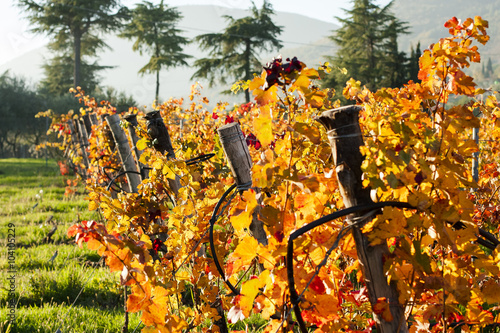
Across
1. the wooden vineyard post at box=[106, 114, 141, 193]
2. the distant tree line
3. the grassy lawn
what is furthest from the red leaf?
the distant tree line

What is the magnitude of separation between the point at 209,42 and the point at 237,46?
211 cm

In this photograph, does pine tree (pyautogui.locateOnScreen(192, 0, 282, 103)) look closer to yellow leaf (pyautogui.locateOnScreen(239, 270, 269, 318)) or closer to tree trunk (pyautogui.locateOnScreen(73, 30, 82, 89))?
tree trunk (pyautogui.locateOnScreen(73, 30, 82, 89))

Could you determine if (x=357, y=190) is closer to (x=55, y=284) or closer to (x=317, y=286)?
(x=317, y=286)

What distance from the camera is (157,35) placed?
29047 millimetres

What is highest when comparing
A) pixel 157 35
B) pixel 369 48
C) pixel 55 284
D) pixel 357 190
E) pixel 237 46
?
pixel 157 35

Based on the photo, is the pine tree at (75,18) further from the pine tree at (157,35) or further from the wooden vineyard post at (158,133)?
the wooden vineyard post at (158,133)

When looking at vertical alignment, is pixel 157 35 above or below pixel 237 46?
above

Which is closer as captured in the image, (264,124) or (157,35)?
(264,124)

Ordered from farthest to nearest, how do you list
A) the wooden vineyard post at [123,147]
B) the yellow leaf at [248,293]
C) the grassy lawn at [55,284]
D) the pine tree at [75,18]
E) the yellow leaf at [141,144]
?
the pine tree at [75,18] → the wooden vineyard post at [123,147] → the grassy lawn at [55,284] → the yellow leaf at [141,144] → the yellow leaf at [248,293]

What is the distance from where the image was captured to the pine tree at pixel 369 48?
89.6 ft

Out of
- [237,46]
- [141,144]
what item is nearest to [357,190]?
[141,144]

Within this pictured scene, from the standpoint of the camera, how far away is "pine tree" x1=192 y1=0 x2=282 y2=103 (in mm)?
28047

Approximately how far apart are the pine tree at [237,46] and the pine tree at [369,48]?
536cm

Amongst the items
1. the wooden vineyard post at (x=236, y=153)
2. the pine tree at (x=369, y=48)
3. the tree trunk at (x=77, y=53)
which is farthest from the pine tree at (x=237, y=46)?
the wooden vineyard post at (x=236, y=153)
